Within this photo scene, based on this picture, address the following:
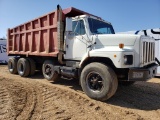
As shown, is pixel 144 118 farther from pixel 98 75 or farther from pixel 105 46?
pixel 105 46

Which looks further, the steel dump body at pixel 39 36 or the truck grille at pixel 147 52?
the steel dump body at pixel 39 36

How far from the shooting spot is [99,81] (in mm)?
5629

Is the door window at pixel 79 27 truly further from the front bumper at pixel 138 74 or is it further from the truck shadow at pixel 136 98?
the front bumper at pixel 138 74

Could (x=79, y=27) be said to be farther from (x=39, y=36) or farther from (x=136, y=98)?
(x=136, y=98)

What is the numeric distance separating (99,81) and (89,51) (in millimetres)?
980

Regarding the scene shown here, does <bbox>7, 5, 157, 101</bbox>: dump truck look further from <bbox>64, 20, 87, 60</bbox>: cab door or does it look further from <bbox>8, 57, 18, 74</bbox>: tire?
<bbox>8, 57, 18, 74</bbox>: tire

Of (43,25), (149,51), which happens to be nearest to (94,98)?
(149,51)

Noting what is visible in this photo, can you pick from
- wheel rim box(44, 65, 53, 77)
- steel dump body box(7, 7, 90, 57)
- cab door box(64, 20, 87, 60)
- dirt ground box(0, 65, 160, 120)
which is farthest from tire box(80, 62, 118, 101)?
wheel rim box(44, 65, 53, 77)

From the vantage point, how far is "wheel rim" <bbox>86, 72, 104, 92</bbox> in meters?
5.63

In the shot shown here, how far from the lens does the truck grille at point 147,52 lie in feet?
18.5

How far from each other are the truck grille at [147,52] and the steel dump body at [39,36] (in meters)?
2.81

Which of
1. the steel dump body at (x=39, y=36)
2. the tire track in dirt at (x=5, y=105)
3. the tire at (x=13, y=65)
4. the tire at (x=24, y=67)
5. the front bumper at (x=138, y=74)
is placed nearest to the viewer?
the tire track in dirt at (x=5, y=105)

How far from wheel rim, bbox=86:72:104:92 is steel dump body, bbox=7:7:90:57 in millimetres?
1950

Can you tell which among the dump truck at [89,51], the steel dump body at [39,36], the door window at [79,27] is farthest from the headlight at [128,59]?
the steel dump body at [39,36]
